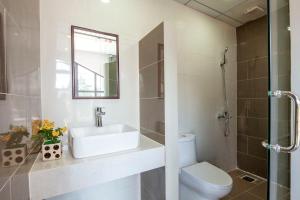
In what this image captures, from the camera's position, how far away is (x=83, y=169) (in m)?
0.99

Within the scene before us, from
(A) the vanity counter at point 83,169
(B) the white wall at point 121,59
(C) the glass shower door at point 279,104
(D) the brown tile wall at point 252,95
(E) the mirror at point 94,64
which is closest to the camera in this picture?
(A) the vanity counter at point 83,169

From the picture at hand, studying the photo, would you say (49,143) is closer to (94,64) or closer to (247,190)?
(94,64)

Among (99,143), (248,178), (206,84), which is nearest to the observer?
(99,143)

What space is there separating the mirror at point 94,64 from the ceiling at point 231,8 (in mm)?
1149

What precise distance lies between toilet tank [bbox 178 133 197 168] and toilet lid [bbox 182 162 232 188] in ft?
0.27

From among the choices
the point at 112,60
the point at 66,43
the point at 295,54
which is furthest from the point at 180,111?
the point at 66,43

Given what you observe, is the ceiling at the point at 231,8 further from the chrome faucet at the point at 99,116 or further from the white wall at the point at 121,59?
the chrome faucet at the point at 99,116

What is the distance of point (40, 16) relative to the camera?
128 cm

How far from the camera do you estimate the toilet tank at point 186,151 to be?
1.82 m

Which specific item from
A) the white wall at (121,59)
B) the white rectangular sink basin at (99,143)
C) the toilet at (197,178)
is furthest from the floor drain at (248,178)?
the white rectangular sink basin at (99,143)

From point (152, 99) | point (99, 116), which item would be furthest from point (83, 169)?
point (152, 99)

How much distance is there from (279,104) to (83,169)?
131 cm

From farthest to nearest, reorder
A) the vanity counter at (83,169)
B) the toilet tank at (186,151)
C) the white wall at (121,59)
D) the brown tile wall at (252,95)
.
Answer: the brown tile wall at (252,95)
the toilet tank at (186,151)
the white wall at (121,59)
the vanity counter at (83,169)

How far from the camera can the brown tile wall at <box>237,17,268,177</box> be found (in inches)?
89.4
